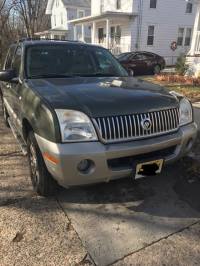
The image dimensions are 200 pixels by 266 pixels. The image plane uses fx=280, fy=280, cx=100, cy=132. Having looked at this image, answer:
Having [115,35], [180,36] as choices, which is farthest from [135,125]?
[180,36]

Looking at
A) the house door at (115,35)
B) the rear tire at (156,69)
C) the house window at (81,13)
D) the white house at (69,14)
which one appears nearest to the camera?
the rear tire at (156,69)

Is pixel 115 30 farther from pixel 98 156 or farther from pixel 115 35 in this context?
pixel 98 156

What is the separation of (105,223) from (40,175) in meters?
0.88

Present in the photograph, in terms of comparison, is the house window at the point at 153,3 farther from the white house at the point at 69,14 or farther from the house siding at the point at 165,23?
the white house at the point at 69,14

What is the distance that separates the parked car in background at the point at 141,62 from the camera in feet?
51.4

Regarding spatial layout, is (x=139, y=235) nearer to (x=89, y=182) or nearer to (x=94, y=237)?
(x=94, y=237)

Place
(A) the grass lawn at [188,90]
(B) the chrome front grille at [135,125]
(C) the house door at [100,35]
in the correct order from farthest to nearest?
(C) the house door at [100,35]
(A) the grass lawn at [188,90]
(B) the chrome front grille at [135,125]

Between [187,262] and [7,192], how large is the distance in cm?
221

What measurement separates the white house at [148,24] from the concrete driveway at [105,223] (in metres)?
18.7

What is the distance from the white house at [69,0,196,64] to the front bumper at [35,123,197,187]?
1890cm

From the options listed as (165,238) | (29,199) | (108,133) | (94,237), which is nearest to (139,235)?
(165,238)

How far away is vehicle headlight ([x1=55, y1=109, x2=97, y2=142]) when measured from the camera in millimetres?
2652

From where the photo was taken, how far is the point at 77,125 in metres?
2.66

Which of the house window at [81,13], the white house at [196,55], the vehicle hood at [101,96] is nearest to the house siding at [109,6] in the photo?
the house window at [81,13]
